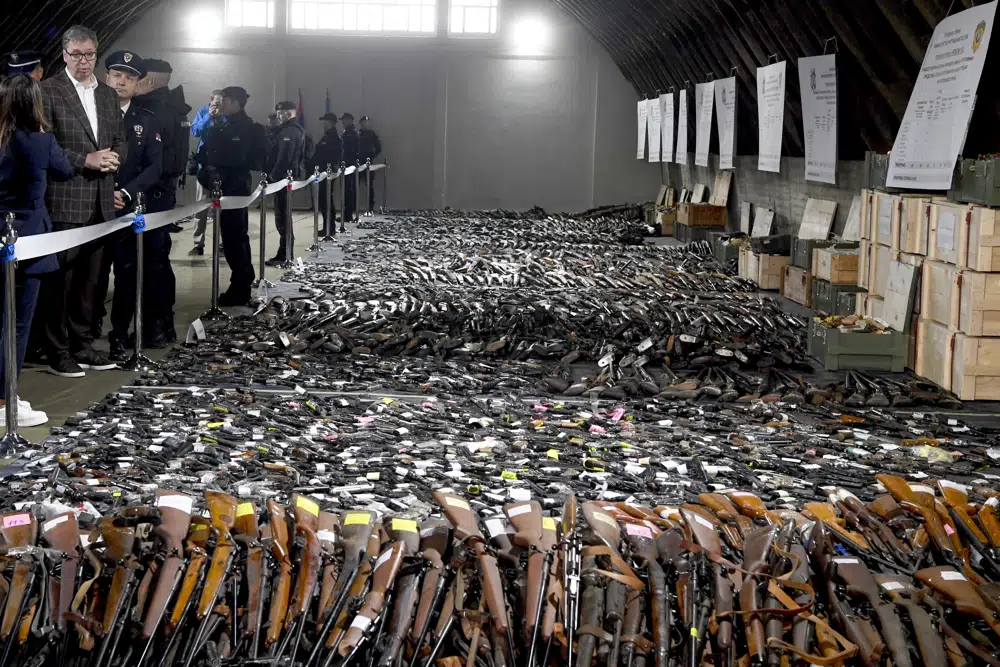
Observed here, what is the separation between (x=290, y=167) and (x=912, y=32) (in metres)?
7.16

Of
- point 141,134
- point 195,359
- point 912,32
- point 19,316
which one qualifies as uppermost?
point 912,32

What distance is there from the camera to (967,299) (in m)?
7.02

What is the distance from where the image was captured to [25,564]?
3320 millimetres

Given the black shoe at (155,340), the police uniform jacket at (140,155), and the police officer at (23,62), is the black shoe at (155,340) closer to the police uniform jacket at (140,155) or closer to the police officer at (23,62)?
the police uniform jacket at (140,155)

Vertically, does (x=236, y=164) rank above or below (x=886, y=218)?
Result: above

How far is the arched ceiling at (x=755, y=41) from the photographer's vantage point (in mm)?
9484

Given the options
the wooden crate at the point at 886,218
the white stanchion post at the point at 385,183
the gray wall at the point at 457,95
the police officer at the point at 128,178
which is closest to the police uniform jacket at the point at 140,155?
the police officer at the point at 128,178

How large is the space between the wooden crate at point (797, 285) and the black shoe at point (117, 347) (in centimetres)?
624

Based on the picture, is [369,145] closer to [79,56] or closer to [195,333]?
[195,333]

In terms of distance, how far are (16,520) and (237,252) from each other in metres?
6.61

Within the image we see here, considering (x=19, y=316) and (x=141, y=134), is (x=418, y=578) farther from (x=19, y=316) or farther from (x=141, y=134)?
(x=141, y=134)

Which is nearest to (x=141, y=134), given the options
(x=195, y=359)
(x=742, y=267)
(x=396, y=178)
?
(x=195, y=359)

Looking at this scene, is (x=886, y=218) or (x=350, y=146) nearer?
(x=886, y=218)

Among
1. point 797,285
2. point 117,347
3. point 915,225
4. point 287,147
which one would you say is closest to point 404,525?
point 117,347
